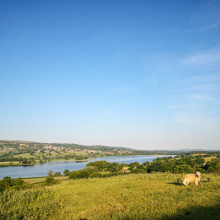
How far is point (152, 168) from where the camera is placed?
10038cm

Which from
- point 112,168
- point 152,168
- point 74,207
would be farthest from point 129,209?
point 112,168

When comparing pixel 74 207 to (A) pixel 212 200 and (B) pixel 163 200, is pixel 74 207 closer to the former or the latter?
(B) pixel 163 200

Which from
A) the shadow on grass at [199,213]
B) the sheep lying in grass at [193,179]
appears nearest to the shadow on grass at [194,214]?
the shadow on grass at [199,213]

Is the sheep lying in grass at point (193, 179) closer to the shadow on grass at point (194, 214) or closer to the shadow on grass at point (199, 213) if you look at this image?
the shadow on grass at point (199, 213)

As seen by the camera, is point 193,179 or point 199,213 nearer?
point 199,213

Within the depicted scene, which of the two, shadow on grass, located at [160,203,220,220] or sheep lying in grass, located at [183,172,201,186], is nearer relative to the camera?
shadow on grass, located at [160,203,220,220]

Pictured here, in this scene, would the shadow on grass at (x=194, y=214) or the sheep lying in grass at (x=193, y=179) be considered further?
the sheep lying in grass at (x=193, y=179)

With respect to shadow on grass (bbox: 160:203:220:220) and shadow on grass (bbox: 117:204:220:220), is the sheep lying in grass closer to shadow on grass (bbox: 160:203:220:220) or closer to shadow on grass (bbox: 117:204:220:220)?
shadow on grass (bbox: 160:203:220:220)

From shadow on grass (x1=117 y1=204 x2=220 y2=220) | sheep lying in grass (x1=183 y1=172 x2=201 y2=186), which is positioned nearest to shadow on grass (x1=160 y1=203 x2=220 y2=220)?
shadow on grass (x1=117 y1=204 x2=220 y2=220)

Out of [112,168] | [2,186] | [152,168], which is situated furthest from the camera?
[112,168]

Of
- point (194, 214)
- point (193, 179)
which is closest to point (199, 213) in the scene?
point (194, 214)

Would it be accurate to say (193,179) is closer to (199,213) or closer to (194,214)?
(199,213)

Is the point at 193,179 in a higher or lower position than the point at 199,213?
higher

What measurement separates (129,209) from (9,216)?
24.8 ft
